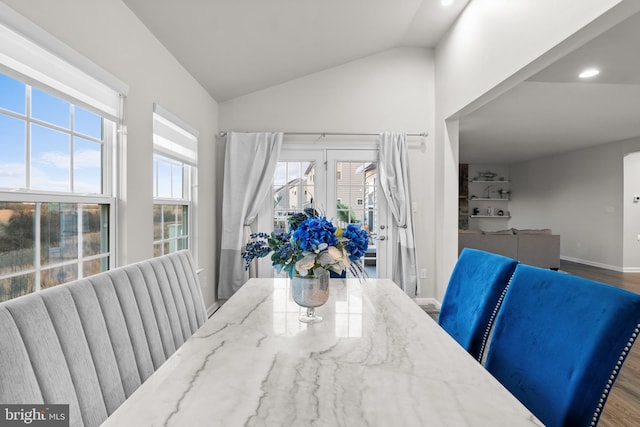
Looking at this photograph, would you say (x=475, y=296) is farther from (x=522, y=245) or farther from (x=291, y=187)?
(x=522, y=245)

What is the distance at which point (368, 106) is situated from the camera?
3.93 metres

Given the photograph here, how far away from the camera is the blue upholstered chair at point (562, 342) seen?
812mm

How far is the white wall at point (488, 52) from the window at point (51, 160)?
8.45ft

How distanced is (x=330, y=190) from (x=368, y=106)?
1.11 meters

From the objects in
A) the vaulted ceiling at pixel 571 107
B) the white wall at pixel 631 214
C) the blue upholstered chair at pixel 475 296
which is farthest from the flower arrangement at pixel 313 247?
the white wall at pixel 631 214

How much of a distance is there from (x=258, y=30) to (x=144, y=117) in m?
1.19

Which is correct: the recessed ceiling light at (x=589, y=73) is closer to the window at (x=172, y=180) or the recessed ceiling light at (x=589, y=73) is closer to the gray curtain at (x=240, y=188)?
the gray curtain at (x=240, y=188)

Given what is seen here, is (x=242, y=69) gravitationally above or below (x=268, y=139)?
above

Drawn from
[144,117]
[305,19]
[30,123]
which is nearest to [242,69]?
[305,19]

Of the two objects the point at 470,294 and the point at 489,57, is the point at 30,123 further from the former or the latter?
the point at 489,57

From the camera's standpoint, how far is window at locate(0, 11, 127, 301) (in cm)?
134

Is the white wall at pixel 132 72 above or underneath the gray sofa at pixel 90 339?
above

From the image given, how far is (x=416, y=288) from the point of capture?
383cm
